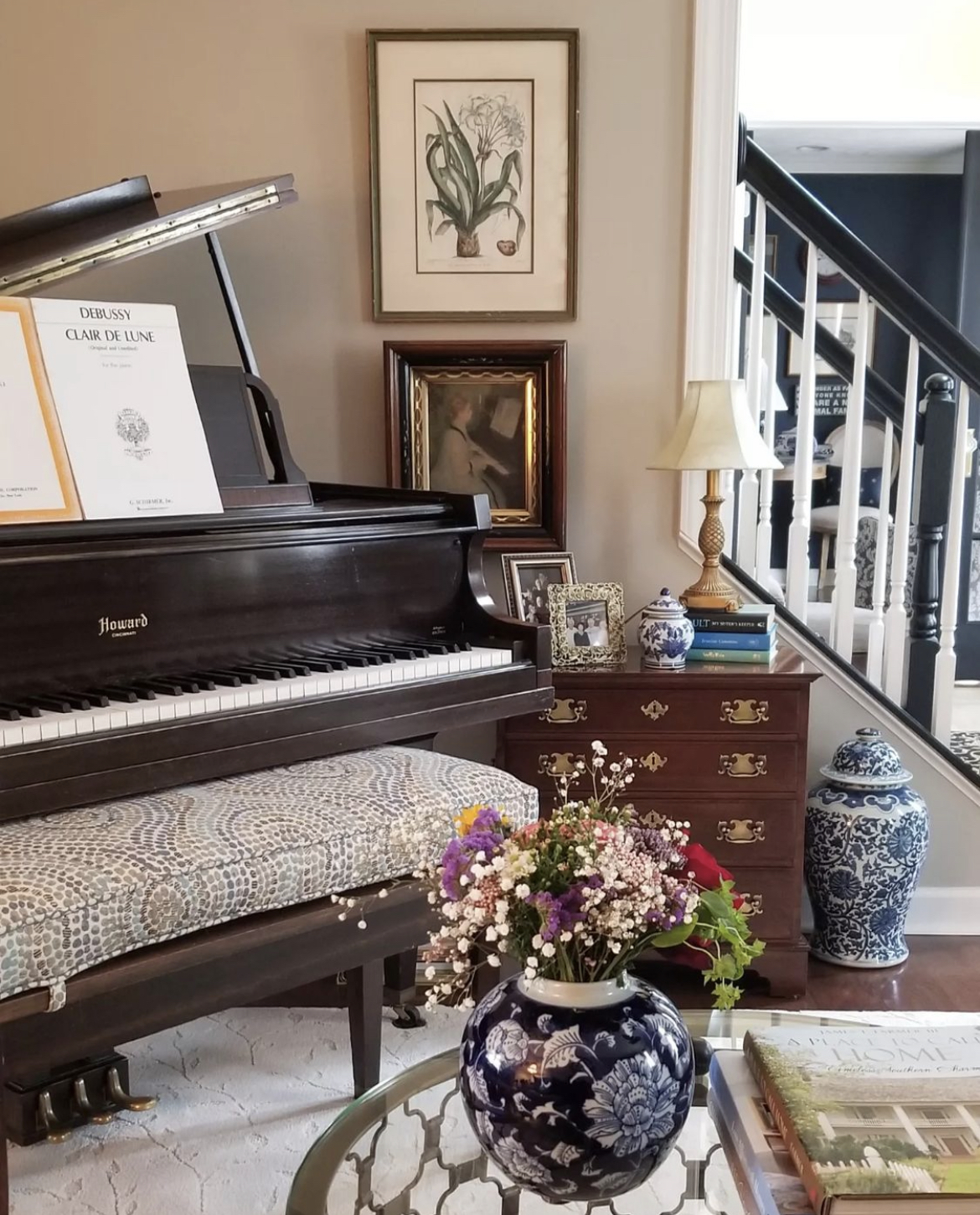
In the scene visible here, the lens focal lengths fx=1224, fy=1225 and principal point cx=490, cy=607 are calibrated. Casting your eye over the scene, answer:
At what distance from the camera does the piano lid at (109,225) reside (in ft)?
7.32

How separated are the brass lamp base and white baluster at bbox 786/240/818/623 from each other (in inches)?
10.7

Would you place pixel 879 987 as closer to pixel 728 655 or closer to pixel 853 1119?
pixel 728 655

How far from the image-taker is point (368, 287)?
304cm

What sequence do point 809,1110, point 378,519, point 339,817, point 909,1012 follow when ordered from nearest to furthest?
point 809,1110 → point 339,817 → point 378,519 → point 909,1012

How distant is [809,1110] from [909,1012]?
1657mm

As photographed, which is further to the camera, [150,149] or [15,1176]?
[150,149]

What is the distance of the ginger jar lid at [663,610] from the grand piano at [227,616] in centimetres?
41

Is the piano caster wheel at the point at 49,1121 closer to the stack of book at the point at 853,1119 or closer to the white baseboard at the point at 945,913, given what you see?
the stack of book at the point at 853,1119

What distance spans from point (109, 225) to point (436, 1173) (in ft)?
5.86

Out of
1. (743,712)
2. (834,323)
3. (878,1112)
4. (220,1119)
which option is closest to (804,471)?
(743,712)

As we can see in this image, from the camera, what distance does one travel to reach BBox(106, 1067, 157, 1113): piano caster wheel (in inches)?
87.8

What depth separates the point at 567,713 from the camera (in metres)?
2.74

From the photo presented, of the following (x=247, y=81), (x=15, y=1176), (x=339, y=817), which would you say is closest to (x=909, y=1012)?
(x=339, y=817)

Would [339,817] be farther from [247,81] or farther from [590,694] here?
[247,81]
